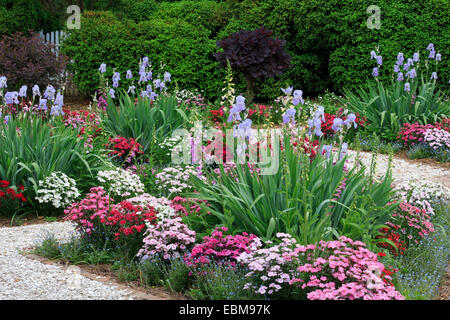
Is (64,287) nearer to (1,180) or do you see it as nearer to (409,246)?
(1,180)

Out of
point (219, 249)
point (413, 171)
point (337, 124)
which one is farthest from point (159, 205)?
point (413, 171)

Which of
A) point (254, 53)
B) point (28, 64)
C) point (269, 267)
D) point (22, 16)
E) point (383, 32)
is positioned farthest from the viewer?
point (22, 16)

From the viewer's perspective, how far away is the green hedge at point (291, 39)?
11062mm

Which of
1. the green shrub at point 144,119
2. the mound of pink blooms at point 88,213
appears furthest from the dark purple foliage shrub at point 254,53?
the mound of pink blooms at point 88,213

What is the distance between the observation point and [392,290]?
10.7 feet

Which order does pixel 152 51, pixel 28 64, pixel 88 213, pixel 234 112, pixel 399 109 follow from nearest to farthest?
1. pixel 234 112
2. pixel 88 213
3. pixel 399 109
4. pixel 28 64
5. pixel 152 51

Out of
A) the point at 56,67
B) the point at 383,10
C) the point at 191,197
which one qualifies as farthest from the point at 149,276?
the point at 383,10

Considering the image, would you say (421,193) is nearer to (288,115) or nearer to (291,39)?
(288,115)

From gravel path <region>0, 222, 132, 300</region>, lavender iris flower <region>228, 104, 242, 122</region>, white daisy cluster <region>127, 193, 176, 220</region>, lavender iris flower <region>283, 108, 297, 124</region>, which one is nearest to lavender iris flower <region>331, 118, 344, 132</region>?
lavender iris flower <region>283, 108, 297, 124</region>

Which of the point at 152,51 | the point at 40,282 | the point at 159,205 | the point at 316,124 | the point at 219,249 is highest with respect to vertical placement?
the point at 152,51

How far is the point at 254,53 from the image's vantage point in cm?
984

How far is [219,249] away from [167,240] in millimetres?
424

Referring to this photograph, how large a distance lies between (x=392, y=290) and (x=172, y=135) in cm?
433

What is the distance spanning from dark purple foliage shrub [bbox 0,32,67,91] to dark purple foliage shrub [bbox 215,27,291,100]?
3.58 meters
